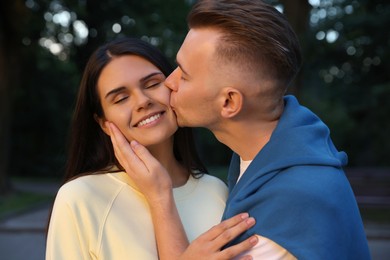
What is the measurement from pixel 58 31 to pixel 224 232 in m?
17.7

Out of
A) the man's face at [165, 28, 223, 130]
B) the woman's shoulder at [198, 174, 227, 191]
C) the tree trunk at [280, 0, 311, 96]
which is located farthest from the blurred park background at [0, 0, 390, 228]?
the man's face at [165, 28, 223, 130]

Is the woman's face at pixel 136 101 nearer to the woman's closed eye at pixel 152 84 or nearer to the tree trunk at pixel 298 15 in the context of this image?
the woman's closed eye at pixel 152 84

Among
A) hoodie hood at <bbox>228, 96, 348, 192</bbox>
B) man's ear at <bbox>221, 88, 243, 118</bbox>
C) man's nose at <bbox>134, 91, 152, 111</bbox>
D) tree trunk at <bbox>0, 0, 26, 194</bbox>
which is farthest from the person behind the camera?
tree trunk at <bbox>0, 0, 26, 194</bbox>

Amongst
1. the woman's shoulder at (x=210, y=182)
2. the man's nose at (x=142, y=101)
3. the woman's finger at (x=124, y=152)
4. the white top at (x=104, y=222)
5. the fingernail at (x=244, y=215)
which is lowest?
the woman's shoulder at (x=210, y=182)

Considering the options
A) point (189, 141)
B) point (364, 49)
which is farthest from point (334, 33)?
point (189, 141)

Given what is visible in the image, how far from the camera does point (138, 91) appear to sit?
7.02ft

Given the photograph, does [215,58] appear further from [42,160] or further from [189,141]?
[42,160]

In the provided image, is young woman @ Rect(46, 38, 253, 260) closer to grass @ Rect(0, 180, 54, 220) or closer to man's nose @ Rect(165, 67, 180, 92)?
man's nose @ Rect(165, 67, 180, 92)

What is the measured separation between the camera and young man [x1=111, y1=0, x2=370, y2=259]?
1.48 meters

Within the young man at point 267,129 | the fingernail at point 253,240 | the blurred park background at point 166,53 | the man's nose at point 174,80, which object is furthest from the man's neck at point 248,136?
the blurred park background at point 166,53

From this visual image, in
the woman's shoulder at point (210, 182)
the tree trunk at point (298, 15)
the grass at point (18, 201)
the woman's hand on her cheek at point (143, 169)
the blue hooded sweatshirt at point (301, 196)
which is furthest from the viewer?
the grass at point (18, 201)

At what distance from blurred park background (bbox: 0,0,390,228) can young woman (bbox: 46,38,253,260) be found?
5454 mm

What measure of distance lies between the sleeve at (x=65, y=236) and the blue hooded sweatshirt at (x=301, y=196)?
0.57 meters

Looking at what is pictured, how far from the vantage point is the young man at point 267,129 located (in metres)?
1.48
